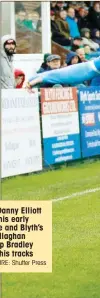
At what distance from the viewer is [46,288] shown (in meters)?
5.22

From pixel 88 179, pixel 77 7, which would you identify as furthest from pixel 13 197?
pixel 77 7

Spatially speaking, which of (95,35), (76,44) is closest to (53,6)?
(95,35)

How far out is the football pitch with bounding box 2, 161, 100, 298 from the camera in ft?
17.1

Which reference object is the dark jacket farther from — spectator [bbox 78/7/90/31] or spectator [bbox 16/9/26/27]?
spectator [bbox 16/9/26/27]

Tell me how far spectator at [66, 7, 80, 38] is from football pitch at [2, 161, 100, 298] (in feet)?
12.5

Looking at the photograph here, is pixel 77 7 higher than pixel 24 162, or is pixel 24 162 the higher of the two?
pixel 77 7

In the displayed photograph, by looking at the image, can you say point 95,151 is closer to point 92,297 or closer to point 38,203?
point 92,297

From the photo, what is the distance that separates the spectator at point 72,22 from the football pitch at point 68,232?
381 cm

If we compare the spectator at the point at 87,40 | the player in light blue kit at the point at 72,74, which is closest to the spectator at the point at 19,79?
the player in light blue kit at the point at 72,74

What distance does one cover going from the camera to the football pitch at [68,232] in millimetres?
5215

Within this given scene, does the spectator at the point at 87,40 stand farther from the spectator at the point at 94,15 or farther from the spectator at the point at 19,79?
the spectator at the point at 19,79

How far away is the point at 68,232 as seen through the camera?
20.4 ft

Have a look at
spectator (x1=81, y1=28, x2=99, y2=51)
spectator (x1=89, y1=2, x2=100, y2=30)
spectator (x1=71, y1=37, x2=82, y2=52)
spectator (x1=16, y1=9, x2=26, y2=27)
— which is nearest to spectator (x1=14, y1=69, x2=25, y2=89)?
spectator (x1=71, y1=37, x2=82, y2=52)

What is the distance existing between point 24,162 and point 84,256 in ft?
8.36
